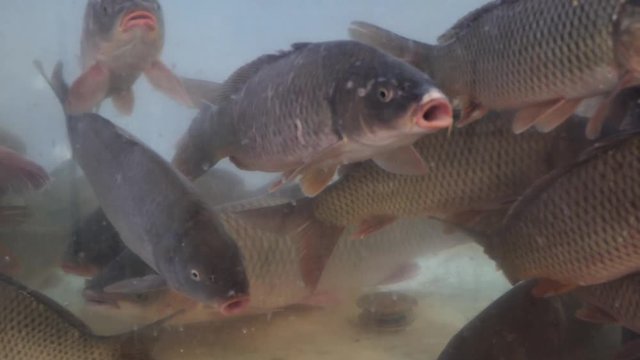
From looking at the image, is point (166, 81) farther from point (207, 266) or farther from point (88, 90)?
point (207, 266)

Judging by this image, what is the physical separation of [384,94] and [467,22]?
78cm

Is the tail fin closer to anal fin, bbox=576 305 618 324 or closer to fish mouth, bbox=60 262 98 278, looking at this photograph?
anal fin, bbox=576 305 618 324

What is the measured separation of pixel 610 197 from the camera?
244cm

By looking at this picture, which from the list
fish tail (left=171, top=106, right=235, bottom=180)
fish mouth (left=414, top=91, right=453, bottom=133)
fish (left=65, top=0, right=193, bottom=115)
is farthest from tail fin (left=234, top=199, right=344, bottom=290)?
fish (left=65, top=0, right=193, bottom=115)

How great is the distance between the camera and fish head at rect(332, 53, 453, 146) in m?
2.31

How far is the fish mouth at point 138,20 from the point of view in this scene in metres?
4.38

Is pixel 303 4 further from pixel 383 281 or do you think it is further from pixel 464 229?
pixel 464 229

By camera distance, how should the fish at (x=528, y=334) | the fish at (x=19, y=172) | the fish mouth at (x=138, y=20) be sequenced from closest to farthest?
1. the fish at (x=528, y=334)
2. the fish at (x=19, y=172)
3. the fish mouth at (x=138, y=20)

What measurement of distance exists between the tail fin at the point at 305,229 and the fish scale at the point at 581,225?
0.72m

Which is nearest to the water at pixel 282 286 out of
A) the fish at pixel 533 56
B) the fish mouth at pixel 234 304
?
the fish at pixel 533 56

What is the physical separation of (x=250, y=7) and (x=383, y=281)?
16.8 metres

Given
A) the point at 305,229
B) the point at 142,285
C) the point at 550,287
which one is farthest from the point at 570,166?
the point at 142,285

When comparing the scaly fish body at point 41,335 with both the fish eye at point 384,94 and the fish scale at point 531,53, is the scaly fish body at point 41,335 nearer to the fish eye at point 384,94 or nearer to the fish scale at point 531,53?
the fish eye at point 384,94

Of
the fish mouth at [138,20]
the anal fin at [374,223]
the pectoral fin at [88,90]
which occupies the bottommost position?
the anal fin at [374,223]
